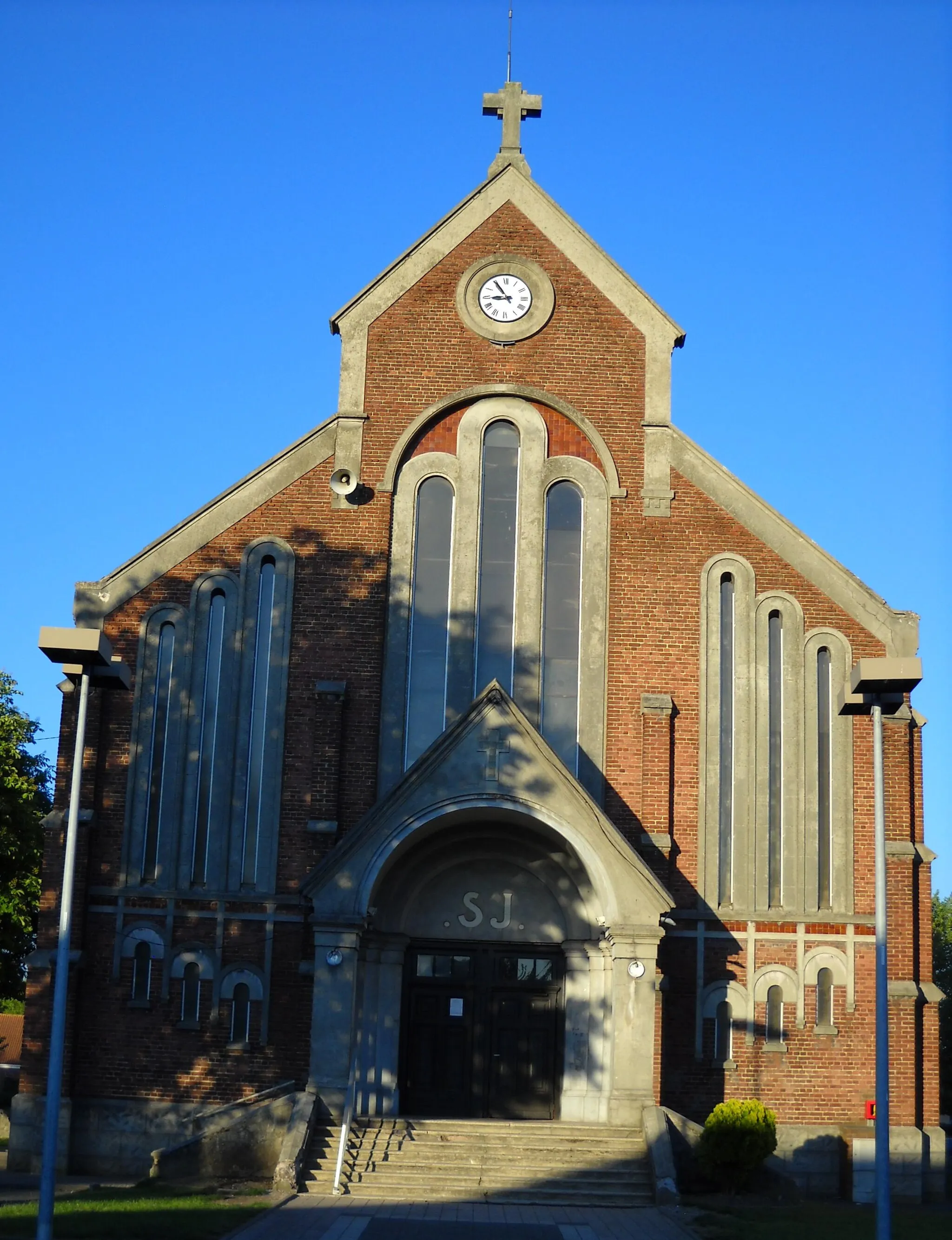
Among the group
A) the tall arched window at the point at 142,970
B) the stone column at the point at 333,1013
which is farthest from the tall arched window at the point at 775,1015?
the tall arched window at the point at 142,970

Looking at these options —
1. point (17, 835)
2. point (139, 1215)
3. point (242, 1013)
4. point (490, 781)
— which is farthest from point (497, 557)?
point (17, 835)

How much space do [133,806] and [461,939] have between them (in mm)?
5335

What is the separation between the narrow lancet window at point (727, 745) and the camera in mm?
22703

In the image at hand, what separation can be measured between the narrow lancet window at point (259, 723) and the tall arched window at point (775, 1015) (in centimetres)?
785

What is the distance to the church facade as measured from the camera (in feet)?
70.9

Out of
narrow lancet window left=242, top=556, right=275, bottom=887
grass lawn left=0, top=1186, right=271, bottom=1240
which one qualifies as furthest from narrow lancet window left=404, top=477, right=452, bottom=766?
grass lawn left=0, top=1186, right=271, bottom=1240

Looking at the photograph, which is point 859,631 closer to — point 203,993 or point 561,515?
point 561,515

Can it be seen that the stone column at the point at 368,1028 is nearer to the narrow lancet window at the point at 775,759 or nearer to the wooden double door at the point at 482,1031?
the wooden double door at the point at 482,1031

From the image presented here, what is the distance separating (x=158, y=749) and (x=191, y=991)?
364 cm

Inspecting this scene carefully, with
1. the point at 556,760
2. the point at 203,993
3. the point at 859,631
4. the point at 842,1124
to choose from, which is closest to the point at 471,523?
the point at 556,760

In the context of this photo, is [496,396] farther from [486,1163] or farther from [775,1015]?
[486,1163]

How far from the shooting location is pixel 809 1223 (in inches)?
693

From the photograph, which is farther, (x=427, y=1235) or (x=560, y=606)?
(x=560, y=606)

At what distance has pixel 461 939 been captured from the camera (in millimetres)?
22688
